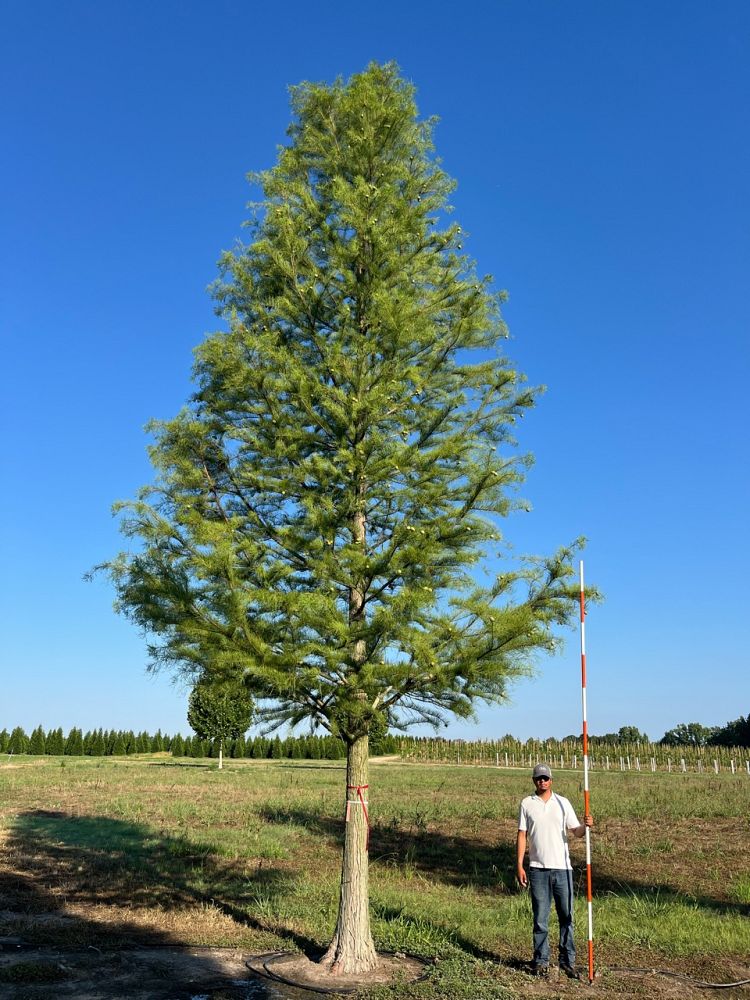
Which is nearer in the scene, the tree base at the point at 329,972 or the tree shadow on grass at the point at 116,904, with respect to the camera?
the tree base at the point at 329,972

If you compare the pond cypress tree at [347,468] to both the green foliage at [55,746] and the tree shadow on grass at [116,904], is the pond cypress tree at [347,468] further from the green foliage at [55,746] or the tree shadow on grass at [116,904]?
the green foliage at [55,746]

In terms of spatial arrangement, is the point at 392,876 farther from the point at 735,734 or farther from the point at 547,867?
the point at 735,734

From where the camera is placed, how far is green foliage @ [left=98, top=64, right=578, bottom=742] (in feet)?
23.7

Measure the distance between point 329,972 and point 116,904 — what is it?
477 centimetres

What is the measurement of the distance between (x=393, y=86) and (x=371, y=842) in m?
13.5

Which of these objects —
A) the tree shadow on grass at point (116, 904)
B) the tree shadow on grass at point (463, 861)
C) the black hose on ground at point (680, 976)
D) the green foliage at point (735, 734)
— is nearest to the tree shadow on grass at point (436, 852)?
the tree shadow on grass at point (463, 861)

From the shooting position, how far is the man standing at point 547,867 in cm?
684

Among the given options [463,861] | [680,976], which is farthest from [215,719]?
[680,976]

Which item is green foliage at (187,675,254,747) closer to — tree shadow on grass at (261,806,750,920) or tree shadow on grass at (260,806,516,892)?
tree shadow on grass at (261,806,750,920)

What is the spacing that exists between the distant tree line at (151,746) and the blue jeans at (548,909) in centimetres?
4955

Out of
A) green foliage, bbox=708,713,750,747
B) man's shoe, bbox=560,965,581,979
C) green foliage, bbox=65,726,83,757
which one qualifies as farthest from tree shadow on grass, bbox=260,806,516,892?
green foliage, bbox=708,713,750,747

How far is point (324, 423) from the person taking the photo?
8383 millimetres

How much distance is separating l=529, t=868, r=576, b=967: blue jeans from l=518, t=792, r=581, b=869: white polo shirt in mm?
89

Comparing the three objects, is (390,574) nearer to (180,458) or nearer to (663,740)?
(180,458)
